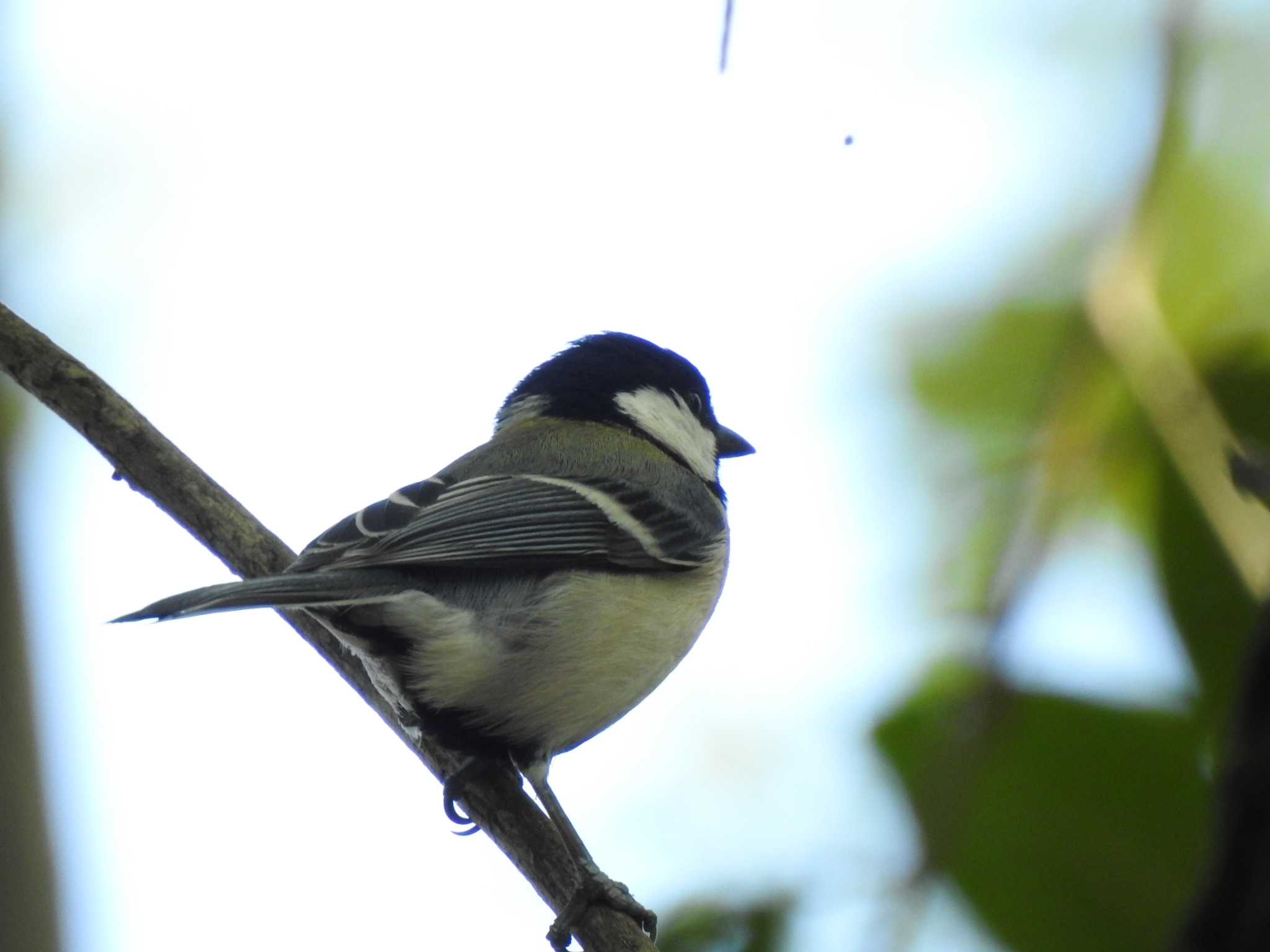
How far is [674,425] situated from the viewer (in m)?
4.11

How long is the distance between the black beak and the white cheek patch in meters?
0.02

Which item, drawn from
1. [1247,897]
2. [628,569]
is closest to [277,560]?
[628,569]

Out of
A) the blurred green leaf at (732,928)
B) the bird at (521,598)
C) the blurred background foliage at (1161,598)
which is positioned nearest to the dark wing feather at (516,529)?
the bird at (521,598)

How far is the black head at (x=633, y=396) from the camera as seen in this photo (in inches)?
156

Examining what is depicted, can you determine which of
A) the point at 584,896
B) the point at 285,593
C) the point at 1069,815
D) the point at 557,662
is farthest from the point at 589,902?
the point at 1069,815

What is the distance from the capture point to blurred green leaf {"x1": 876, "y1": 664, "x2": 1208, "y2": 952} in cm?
138

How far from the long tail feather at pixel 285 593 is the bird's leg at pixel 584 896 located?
600mm

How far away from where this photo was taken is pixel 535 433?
366 centimetres

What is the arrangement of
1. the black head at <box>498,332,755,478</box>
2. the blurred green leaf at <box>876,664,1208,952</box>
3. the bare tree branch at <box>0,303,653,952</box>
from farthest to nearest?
the black head at <box>498,332,755,478</box> → the bare tree branch at <box>0,303,653,952</box> → the blurred green leaf at <box>876,664,1208,952</box>

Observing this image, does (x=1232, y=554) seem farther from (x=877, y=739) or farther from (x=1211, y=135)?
(x=1211, y=135)

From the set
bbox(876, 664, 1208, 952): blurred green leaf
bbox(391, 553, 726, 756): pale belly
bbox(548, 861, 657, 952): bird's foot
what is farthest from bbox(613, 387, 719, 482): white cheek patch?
bbox(876, 664, 1208, 952): blurred green leaf

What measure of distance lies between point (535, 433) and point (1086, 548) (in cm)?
189

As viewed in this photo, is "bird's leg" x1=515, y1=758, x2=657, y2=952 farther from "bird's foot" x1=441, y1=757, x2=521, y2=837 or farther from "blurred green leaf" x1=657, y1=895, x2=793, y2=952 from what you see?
"blurred green leaf" x1=657, y1=895, x2=793, y2=952

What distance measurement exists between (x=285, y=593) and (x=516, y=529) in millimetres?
668
